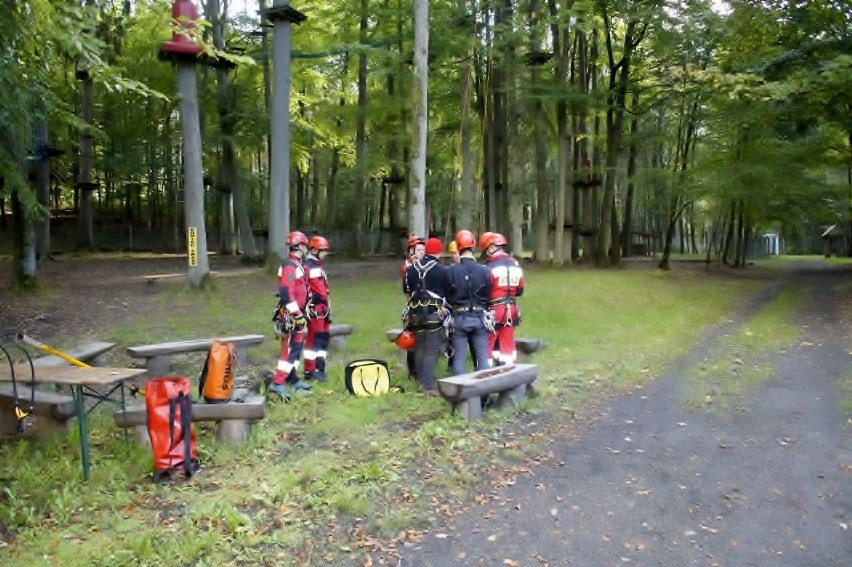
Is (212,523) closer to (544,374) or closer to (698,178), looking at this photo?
(544,374)

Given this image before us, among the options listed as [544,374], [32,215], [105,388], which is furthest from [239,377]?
[32,215]

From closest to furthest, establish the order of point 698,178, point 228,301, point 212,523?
point 212,523, point 228,301, point 698,178

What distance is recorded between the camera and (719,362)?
9.77m

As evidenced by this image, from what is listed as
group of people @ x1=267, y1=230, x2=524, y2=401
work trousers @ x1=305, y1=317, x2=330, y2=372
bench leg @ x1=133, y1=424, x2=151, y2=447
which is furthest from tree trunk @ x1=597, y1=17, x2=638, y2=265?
bench leg @ x1=133, y1=424, x2=151, y2=447

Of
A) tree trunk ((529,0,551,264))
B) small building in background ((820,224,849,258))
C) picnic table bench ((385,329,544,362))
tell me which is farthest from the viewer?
small building in background ((820,224,849,258))

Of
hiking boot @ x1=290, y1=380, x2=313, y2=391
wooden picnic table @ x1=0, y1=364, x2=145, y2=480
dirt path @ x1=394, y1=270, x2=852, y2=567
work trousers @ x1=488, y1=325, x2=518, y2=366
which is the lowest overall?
dirt path @ x1=394, y1=270, x2=852, y2=567

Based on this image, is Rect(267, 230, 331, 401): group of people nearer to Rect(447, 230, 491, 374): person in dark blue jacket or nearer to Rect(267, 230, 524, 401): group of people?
Rect(267, 230, 524, 401): group of people

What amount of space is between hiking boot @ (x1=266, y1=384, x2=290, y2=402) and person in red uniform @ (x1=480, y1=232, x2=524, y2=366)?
2.75m

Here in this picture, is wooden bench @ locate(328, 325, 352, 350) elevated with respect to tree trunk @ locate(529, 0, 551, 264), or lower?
lower

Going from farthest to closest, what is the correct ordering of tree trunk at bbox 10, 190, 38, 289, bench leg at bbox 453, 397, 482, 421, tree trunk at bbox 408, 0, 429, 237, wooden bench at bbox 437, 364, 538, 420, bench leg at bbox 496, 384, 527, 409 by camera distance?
tree trunk at bbox 10, 190, 38, 289, tree trunk at bbox 408, 0, 429, 237, bench leg at bbox 496, 384, 527, 409, bench leg at bbox 453, 397, 482, 421, wooden bench at bbox 437, 364, 538, 420

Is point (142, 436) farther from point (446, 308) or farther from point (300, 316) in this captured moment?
point (446, 308)

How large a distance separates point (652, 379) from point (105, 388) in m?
7.27

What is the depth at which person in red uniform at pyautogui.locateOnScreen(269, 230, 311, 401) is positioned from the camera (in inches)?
308

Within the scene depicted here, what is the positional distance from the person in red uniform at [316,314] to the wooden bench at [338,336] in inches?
67.5
